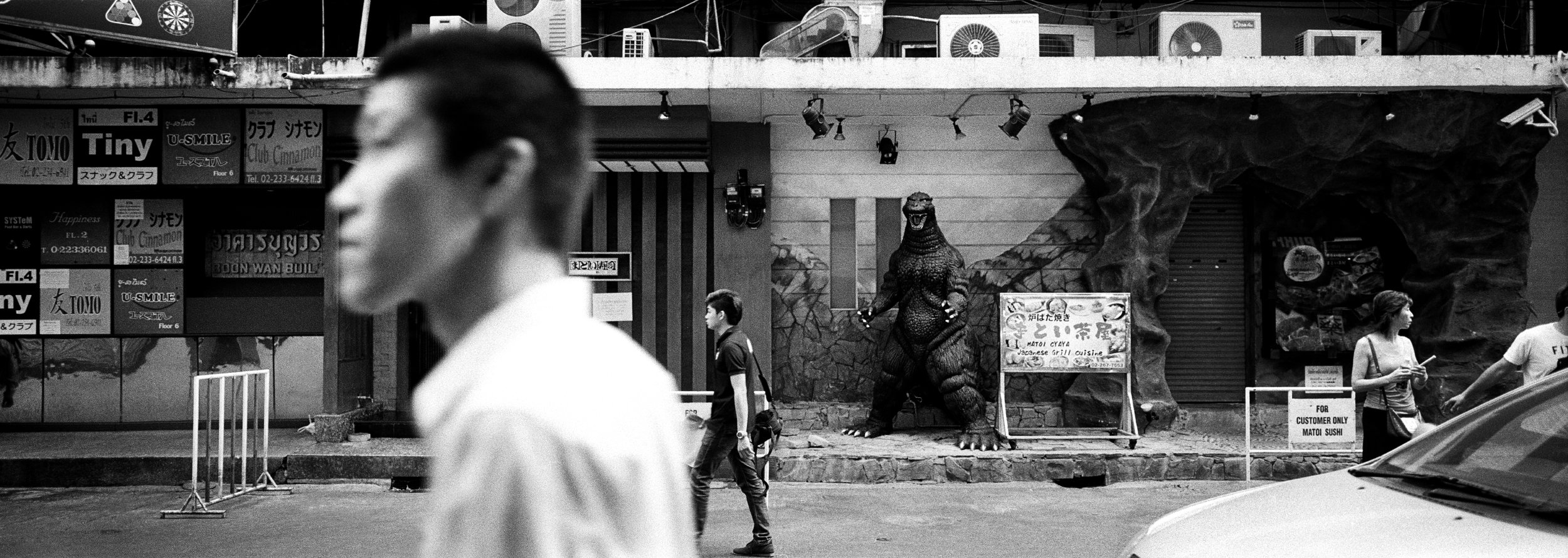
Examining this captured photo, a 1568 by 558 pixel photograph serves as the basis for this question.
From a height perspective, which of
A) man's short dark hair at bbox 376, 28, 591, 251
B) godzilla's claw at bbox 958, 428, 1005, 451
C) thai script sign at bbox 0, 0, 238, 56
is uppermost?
thai script sign at bbox 0, 0, 238, 56

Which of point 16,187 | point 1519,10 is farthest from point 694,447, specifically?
point 1519,10

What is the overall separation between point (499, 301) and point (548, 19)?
10662mm

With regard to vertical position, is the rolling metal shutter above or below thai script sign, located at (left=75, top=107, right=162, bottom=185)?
below

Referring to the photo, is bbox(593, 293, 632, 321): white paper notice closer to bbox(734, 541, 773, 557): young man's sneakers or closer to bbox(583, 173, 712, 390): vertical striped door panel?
bbox(583, 173, 712, 390): vertical striped door panel

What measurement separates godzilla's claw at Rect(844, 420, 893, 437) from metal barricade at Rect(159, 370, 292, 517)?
5512mm

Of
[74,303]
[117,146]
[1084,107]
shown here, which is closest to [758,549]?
[1084,107]

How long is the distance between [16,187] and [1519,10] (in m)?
16.6

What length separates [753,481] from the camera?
712 centimetres

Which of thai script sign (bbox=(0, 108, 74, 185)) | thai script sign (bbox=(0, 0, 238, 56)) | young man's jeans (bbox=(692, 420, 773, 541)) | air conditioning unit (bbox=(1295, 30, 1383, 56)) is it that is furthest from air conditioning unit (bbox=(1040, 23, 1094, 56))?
thai script sign (bbox=(0, 108, 74, 185))

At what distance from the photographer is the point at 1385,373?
669 centimetres

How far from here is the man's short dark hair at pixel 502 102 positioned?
1.21m

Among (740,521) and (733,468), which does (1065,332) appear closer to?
(740,521)

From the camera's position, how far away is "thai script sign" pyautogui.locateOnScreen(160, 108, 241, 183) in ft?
39.0

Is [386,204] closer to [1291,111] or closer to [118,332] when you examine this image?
[1291,111]
